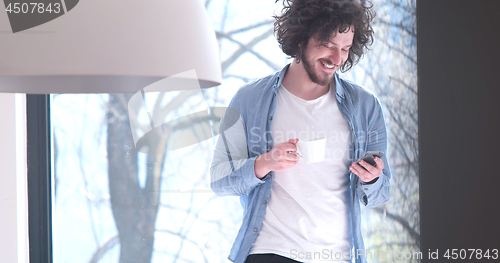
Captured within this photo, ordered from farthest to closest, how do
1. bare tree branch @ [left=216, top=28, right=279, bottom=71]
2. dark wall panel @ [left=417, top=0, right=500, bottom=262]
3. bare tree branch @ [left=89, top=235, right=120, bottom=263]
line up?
bare tree branch @ [left=89, top=235, right=120, bottom=263] → bare tree branch @ [left=216, top=28, right=279, bottom=71] → dark wall panel @ [left=417, top=0, right=500, bottom=262]

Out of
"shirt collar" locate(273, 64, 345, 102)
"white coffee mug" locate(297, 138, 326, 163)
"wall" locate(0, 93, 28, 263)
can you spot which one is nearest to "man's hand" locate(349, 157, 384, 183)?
"white coffee mug" locate(297, 138, 326, 163)

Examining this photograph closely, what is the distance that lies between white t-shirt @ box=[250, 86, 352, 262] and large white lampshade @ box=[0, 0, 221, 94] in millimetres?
912

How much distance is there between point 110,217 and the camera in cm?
185

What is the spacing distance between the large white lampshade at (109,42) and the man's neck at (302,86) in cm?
100

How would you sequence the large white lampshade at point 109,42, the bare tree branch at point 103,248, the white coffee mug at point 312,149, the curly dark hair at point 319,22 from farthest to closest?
the bare tree branch at point 103,248, the curly dark hair at point 319,22, the white coffee mug at point 312,149, the large white lampshade at point 109,42

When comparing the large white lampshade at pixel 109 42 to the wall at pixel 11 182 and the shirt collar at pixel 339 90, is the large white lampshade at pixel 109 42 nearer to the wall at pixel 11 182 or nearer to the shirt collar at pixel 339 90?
the shirt collar at pixel 339 90

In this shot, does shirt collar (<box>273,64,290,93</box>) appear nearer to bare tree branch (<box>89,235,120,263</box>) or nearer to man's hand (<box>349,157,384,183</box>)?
man's hand (<box>349,157,384,183</box>)

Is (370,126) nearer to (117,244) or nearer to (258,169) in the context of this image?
(258,169)

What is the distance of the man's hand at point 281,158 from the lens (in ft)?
3.65

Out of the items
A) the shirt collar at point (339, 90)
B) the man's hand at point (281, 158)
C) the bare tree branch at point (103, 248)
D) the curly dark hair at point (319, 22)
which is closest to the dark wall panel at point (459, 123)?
the curly dark hair at point (319, 22)

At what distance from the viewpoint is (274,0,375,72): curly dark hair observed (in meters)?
1.28

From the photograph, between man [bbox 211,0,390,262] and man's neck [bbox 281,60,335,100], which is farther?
man's neck [bbox 281,60,335,100]

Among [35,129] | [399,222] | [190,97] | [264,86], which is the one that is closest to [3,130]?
[35,129]

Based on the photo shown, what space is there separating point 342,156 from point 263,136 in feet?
0.94
